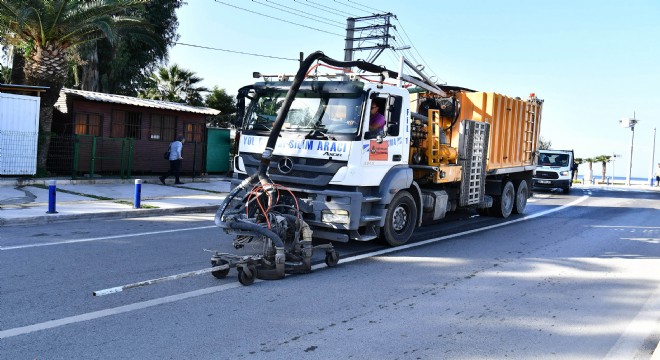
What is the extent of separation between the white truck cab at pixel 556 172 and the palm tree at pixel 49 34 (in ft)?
60.6

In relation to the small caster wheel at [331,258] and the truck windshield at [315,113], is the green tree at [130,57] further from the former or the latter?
the small caster wheel at [331,258]

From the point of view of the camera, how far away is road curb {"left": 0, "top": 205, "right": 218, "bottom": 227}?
35.0 feet

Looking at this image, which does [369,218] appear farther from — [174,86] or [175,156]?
[174,86]

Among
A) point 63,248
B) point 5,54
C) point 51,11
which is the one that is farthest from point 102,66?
point 63,248

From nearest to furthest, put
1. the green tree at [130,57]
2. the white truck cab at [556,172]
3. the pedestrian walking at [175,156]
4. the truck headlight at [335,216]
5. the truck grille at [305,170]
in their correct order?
the truck headlight at [335,216] → the truck grille at [305,170] → the pedestrian walking at [175,156] → the white truck cab at [556,172] → the green tree at [130,57]

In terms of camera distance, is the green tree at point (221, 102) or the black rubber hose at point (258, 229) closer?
the black rubber hose at point (258, 229)

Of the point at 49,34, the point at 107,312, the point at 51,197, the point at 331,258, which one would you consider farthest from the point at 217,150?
the point at 107,312

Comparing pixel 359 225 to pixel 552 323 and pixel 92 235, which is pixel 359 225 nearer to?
pixel 552 323

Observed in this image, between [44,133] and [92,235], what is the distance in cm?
875

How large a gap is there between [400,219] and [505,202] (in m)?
5.85

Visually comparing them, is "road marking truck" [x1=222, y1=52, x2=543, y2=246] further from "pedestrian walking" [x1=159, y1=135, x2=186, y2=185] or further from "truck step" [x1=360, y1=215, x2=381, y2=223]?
"pedestrian walking" [x1=159, y1=135, x2=186, y2=185]

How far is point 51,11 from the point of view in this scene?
16234 mm

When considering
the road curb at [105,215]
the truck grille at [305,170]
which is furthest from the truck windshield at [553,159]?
the truck grille at [305,170]

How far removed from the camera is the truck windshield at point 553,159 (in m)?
26.4
